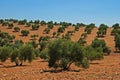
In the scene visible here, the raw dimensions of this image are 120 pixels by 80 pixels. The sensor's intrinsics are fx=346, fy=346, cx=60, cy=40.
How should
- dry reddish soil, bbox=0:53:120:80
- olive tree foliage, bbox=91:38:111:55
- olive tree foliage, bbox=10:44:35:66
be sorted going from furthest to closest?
1. olive tree foliage, bbox=91:38:111:55
2. olive tree foliage, bbox=10:44:35:66
3. dry reddish soil, bbox=0:53:120:80

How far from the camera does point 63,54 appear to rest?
168 ft

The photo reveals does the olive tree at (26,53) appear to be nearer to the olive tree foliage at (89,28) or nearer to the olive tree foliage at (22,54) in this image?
A: the olive tree foliage at (22,54)

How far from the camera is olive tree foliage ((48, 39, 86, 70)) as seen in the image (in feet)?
165

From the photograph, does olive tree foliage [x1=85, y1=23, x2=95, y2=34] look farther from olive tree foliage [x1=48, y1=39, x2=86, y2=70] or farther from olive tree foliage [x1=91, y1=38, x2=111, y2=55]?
olive tree foliage [x1=48, y1=39, x2=86, y2=70]

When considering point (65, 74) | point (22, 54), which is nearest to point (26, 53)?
point (22, 54)

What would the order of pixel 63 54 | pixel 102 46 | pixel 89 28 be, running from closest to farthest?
pixel 63 54, pixel 102 46, pixel 89 28

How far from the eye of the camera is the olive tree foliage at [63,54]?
5041 cm

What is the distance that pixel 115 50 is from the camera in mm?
98375

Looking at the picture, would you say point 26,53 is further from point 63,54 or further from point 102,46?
point 102,46

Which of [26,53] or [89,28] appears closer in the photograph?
[26,53]

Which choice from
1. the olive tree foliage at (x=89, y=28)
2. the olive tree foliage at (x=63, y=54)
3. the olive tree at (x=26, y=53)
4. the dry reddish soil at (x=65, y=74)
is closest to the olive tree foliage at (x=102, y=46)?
the olive tree at (x=26, y=53)

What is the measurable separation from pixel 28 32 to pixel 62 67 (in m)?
85.4

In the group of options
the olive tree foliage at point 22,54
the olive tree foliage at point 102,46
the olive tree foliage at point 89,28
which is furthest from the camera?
the olive tree foliage at point 89,28

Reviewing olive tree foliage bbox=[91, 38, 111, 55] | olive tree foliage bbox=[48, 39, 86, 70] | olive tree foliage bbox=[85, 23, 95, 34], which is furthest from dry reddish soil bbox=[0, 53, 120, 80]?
olive tree foliage bbox=[85, 23, 95, 34]
